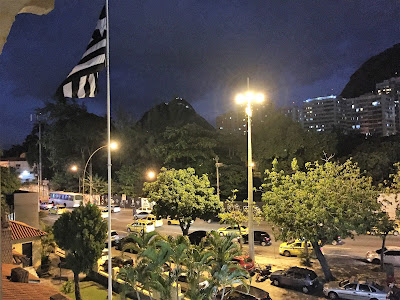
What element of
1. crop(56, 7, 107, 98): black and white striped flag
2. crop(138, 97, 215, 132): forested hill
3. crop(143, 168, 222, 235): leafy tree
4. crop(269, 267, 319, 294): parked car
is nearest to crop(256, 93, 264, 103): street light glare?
crop(143, 168, 222, 235): leafy tree

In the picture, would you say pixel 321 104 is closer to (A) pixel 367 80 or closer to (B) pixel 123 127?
(A) pixel 367 80

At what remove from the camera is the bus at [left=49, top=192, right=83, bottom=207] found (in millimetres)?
54469

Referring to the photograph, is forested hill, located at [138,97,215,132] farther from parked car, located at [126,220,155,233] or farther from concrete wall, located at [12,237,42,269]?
concrete wall, located at [12,237,42,269]

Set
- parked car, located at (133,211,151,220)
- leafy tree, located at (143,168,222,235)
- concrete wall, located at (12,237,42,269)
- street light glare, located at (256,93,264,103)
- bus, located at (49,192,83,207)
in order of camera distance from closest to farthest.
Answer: street light glare, located at (256,93,264,103)
concrete wall, located at (12,237,42,269)
leafy tree, located at (143,168,222,235)
parked car, located at (133,211,151,220)
bus, located at (49,192,83,207)

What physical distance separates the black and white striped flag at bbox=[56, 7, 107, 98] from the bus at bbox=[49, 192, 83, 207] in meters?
47.6

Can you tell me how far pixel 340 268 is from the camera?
21281 mm

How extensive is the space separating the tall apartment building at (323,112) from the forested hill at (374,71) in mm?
6732

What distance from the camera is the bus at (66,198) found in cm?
5447

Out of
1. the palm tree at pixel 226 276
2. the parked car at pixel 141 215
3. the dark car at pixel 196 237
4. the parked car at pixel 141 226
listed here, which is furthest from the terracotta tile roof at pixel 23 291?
the parked car at pixel 141 215

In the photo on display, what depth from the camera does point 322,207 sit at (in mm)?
17109

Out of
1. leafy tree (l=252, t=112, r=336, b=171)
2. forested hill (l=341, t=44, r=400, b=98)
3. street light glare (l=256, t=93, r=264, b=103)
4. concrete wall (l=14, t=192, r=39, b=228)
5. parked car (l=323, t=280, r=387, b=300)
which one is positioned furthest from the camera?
forested hill (l=341, t=44, r=400, b=98)

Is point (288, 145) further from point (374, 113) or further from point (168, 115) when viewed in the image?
point (374, 113)

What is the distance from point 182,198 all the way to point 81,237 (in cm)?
871

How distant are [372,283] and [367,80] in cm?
13884
